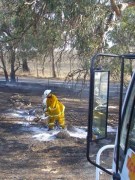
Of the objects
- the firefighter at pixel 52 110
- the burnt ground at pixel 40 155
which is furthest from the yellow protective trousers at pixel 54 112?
the burnt ground at pixel 40 155

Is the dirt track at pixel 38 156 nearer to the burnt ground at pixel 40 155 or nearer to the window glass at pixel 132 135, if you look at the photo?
the burnt ground at pixel 40 155

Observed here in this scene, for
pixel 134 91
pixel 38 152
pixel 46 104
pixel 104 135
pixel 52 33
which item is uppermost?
pixel 52 33

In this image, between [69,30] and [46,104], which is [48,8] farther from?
[46,104]

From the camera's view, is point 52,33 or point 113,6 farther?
point 52,33

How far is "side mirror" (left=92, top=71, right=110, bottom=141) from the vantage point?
2.78 metres

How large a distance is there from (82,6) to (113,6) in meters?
0.88

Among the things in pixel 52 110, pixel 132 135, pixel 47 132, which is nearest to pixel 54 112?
pixel 52 110

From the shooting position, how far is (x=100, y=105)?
2.96m

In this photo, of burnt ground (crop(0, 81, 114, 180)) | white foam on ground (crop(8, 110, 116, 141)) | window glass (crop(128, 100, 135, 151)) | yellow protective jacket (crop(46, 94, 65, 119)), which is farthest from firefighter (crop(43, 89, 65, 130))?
window glass (crop(128, 100, 135, 151))

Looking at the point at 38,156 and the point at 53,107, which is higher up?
the point at 53,107

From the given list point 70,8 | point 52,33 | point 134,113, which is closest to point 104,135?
point 134,113

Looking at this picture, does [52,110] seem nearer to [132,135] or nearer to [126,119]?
[126,119]

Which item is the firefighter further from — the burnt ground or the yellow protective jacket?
the burnt ground

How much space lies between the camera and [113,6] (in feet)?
35.4
